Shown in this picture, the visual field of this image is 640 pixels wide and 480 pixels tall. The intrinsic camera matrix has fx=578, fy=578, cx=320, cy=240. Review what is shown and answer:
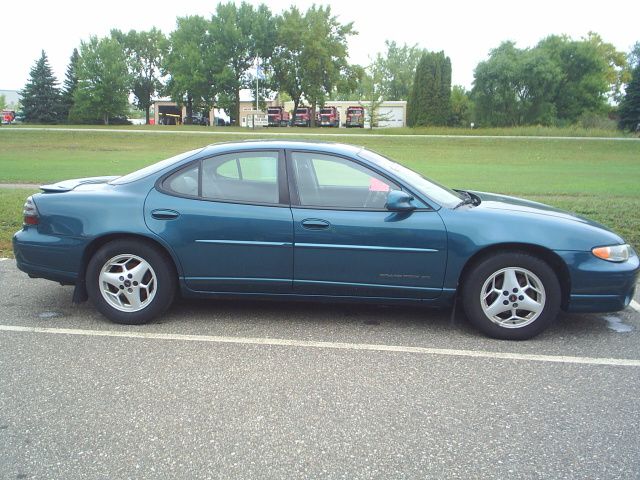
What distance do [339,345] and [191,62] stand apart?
196 ft

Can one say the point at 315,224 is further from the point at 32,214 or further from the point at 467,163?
the point at 467,163

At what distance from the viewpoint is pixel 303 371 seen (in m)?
3.76

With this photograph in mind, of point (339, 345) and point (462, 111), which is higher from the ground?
point (462, 111)

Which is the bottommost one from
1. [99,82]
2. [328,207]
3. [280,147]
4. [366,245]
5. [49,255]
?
[49,255]

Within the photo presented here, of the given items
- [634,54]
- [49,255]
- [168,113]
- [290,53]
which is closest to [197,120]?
[168,113]

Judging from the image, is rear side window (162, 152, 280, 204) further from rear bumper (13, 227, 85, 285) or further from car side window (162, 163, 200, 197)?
rear bumper (13, 227, 85, 285)

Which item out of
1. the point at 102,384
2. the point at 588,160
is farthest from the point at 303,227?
the point at 588,160

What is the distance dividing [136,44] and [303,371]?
8703 centimetres

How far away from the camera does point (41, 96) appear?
202ft

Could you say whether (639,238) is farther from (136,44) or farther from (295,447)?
(136,44)

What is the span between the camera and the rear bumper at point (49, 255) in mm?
4609

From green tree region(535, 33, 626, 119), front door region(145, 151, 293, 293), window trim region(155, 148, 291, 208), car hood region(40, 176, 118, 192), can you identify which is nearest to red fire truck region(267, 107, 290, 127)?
green tree region(535, 33, 626, 119)

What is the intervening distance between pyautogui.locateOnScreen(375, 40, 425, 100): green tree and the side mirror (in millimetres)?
86255

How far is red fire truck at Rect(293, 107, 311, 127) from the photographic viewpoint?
Result: 208 feet
